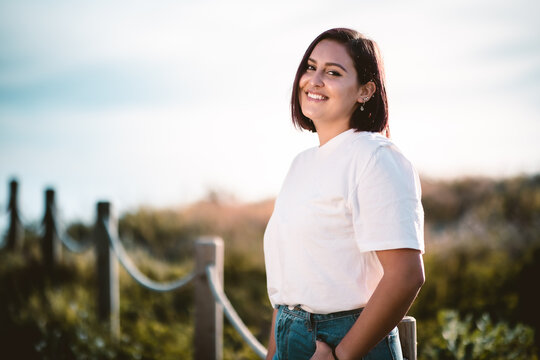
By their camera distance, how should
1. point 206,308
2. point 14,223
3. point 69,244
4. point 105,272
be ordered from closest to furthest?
point 206,308
point 105,272
point 69,244
point 14,223

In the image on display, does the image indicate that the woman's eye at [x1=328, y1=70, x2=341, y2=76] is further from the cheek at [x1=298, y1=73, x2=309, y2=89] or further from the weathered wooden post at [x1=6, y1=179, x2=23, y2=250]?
the weathered wooden post at [x1=6, y1=179, x2=23, y2=250]

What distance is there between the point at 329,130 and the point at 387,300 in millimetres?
628

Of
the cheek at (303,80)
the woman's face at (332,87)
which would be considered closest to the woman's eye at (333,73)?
the woman's face at (332,87)

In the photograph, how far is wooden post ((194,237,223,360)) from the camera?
3619mm

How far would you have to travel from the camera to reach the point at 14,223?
8.44 metres

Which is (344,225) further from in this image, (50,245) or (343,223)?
(50,245)

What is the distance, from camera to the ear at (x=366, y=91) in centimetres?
175

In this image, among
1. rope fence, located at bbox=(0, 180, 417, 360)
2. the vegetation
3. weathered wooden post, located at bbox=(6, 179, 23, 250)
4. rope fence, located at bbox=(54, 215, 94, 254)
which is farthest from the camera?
weathered wooden post, located at bbox=(6, 179, 23, 250)

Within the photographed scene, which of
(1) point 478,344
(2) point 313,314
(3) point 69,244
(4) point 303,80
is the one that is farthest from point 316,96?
(3) point 69,244

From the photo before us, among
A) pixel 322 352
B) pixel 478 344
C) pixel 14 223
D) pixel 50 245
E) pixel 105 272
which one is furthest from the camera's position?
pixel 14 223

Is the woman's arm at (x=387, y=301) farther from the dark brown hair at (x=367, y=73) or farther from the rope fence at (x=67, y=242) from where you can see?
the rope fence at (x=67, y=242)

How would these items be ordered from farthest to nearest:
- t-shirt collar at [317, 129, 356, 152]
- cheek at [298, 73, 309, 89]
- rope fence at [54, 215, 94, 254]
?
rope fence at [54, 215, 94, 254] < cheek at [298, 73, 309, 89] < t-shirt collar at [317, 129, 356, 152]

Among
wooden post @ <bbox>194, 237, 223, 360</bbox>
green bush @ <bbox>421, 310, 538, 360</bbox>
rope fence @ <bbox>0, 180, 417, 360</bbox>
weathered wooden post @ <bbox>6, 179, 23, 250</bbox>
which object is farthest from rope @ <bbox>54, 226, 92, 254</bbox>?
green bush @ <bbox>421, 310, 538, 360</bbox>

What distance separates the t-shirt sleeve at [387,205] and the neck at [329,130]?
29cm
